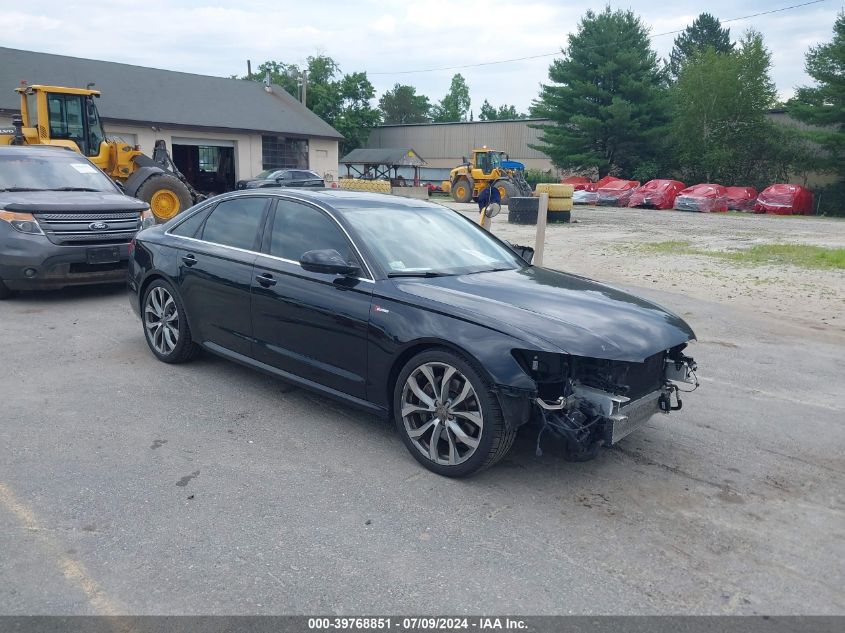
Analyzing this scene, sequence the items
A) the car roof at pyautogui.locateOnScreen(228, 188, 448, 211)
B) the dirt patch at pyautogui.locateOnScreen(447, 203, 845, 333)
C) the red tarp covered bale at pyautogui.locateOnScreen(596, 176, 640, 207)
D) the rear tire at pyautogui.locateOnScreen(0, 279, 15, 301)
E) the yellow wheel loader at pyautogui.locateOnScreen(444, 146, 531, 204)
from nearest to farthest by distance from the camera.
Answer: the car roof at pyautogui.locateOnScreen(228, 188, 448, 211), the rear tire at pyautogui.locateOnScreen(0, 279, 15, 301), the dirt patch at pyautogui.locateOnScreen(447, 203, 845, 333), the yellow wheel loader at pyautogui.locateOnScreen(444, 146, 531, 204), the red tarp covered bale at pyautogui.locateOnScreen(596, 176, 640, 207)

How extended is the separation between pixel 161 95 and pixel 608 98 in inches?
1061

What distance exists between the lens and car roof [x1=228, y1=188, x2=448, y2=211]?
16.6 feet

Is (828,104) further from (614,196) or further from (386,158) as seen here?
(386,158)

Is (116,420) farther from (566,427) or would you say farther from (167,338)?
(566,427)

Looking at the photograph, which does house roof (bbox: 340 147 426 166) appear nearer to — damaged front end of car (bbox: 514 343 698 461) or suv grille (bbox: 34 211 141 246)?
suv grille (bbox: 34 211 141 246)

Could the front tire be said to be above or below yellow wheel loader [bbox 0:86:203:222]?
below

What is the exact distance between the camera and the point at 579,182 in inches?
1694

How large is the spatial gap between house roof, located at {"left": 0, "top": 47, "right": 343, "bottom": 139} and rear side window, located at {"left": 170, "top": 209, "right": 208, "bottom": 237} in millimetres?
26874

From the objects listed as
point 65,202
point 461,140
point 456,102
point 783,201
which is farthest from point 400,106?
point 65,202

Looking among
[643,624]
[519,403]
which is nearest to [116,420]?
[519,403]

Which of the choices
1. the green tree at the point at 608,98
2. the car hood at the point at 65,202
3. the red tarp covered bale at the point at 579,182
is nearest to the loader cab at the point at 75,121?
the car hood at the point at 65,202

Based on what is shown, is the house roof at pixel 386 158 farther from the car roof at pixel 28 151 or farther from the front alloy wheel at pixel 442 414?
the front alloy wheel at pixel 442 414

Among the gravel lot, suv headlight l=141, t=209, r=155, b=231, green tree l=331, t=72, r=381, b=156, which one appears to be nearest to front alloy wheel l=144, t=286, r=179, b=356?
the gravel lot

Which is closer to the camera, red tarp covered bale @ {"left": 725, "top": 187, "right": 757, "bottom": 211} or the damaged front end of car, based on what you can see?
the damaged front end of car
